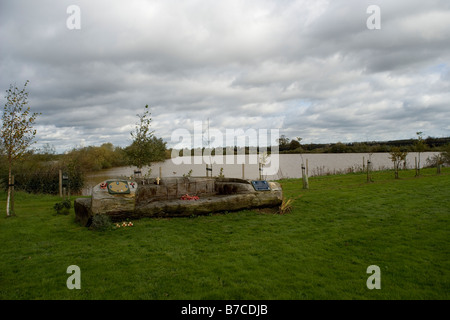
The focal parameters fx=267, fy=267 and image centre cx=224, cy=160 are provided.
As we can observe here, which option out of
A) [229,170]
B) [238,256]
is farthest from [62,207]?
[229,170]

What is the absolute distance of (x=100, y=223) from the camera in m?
7.07

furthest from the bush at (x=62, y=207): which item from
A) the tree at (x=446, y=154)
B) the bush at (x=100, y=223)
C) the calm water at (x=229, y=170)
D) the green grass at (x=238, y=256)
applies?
the tree at (x=446, y=154)

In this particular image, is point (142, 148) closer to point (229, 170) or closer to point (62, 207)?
point (62, 207)

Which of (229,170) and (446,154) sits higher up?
(446,154)

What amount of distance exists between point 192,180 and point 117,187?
3083 mm

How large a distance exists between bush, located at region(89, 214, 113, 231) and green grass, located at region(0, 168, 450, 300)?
0.60 feet

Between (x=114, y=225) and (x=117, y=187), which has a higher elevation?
(x=117, y=187)

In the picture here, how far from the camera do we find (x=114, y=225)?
730 cm

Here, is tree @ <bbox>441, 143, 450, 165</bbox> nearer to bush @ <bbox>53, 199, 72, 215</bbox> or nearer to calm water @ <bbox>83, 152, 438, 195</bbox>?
calm water @ <bbox>83, 152, 438, 195</bbox>

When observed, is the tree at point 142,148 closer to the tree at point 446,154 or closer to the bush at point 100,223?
the bush at point 100,223

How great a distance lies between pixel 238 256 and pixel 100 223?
13.3ft

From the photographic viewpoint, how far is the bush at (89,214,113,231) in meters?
7.04
